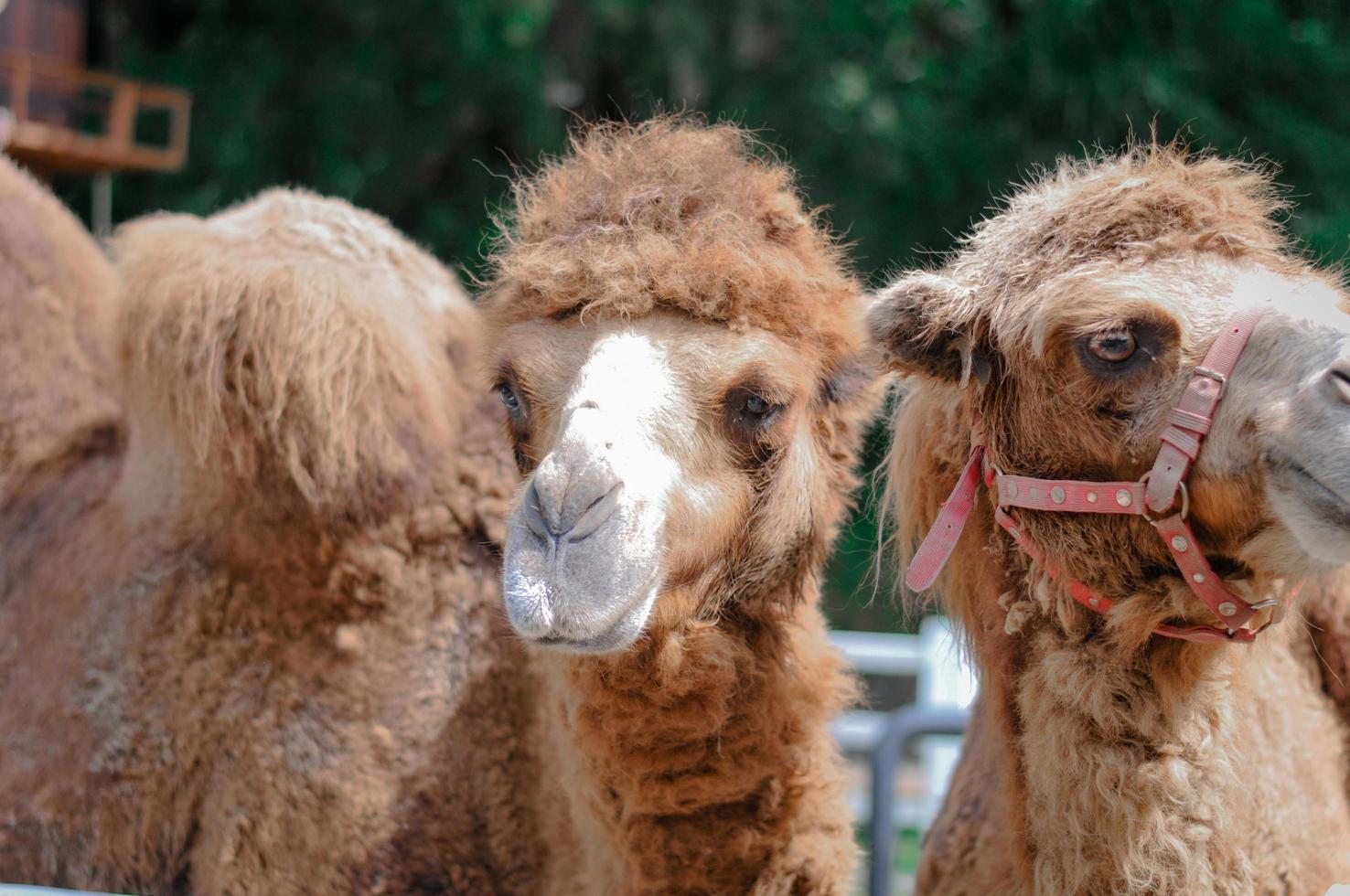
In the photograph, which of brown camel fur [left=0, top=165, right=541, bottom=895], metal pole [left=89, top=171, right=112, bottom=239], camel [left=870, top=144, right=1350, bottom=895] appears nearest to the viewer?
camel [left=870, top=144, right=1350, bottom=895]

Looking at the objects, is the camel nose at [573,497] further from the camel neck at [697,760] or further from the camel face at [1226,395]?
the camel face at [1226,395]

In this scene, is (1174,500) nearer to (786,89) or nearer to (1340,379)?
(1340,379)

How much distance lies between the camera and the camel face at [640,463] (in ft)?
7.94

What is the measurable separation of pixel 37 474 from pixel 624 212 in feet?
6.99

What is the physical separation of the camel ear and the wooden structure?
21.6 feet

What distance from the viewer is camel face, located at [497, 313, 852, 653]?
242 centimetres

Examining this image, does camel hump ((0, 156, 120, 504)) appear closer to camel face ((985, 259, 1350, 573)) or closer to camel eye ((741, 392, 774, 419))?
camel eye ((741, 392, 774, 419))

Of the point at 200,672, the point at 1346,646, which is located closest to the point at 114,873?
the point at 200,672

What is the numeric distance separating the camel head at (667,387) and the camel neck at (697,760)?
106mm

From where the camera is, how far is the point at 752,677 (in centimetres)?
282

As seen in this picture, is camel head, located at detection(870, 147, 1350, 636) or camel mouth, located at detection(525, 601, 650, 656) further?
camel mouth, located at detection(525, 601, 650, 656)

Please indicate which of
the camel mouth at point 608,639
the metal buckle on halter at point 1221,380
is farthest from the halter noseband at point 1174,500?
the camel mouth at point 608,639

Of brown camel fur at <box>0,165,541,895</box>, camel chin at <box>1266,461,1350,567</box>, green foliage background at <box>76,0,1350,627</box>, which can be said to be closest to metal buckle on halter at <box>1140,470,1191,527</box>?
camel chin at <box>1266,461,1350,567</box>

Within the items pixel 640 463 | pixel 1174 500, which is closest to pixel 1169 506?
pixel 1174 500
